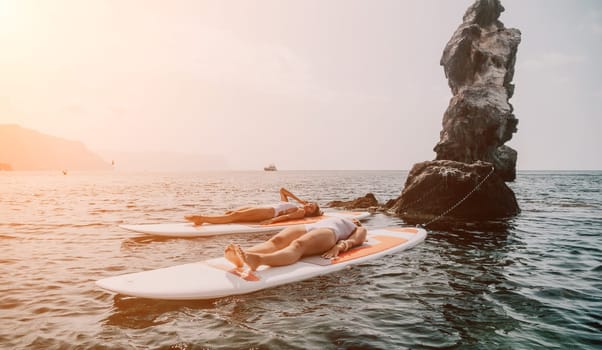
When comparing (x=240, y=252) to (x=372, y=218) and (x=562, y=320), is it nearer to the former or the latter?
(x=562, y=320)

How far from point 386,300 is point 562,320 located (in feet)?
9.46

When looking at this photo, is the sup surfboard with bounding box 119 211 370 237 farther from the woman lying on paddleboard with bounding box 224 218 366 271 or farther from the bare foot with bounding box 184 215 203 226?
the woman lying on paddleboard with bounding box 224 218 366 271

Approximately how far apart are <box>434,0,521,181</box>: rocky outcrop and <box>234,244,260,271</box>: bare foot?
39.3m

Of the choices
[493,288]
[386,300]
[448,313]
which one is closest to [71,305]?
[386,300]

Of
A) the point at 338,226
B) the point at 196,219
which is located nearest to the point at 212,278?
the point at 338,226

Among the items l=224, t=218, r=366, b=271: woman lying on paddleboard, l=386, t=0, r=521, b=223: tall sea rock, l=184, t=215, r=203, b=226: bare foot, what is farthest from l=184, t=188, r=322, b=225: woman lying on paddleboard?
l=386, t=0, r=521, b=223: tall sea rock

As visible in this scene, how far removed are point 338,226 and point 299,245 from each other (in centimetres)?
169

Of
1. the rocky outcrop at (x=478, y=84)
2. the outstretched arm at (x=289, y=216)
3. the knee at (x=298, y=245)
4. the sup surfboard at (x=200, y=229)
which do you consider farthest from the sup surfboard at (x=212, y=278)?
the rocky outcrop at (x=478, y=84)

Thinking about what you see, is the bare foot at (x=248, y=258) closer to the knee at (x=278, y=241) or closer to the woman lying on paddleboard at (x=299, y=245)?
the woman lying on paddleboard at (x=299, y=245)

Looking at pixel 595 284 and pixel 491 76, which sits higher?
pixel 491 76

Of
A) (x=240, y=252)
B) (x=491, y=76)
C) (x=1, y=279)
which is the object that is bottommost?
(x=1, y=279)

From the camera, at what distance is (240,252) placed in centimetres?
690

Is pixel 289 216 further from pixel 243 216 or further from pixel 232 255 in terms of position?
pixel 232 255

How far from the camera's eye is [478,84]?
42.3 metres
